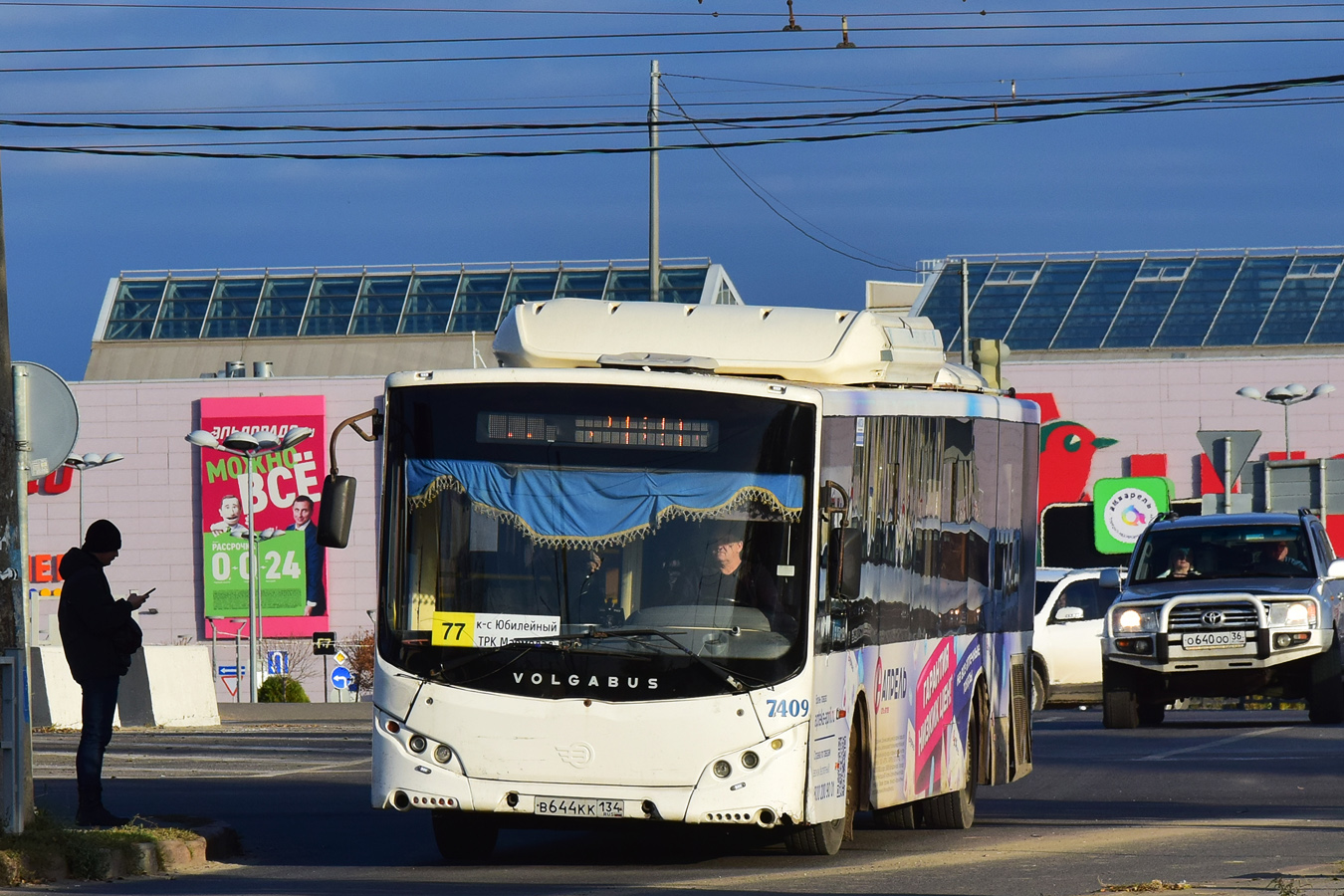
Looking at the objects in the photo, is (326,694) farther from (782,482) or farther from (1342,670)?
(782,482)

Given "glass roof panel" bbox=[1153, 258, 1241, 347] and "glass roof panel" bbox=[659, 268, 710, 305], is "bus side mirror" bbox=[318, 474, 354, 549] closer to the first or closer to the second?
"glass roof panel" bbox=[1153, 258, 1241, 347]

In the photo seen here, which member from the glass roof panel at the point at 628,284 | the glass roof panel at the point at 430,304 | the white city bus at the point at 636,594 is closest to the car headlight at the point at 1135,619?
the white city bus at the point at 636,594

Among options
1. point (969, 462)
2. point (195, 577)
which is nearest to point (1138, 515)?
point (195, 577)

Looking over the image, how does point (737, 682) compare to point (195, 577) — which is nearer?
point (737, 682)

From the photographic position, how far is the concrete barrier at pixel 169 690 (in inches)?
1022

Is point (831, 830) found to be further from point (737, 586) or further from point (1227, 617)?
point (1227, 617)

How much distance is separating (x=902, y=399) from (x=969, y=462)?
1309mm

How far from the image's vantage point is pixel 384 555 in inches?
436

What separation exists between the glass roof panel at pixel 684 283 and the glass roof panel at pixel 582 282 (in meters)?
2.17

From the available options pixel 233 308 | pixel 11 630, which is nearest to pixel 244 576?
pixel 233 308

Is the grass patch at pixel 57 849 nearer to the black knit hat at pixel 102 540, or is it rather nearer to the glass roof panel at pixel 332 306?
the black knit hat at pixel 102 540

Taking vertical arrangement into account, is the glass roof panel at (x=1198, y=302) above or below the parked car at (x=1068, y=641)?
above

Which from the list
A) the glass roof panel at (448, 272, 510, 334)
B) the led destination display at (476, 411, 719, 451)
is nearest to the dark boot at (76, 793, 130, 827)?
the led destination display at (476, 411, 719, 451)

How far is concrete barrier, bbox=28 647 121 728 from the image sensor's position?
990 inches
